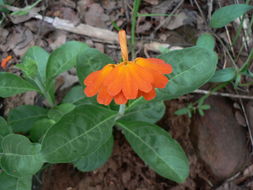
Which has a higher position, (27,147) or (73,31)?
(73,31)

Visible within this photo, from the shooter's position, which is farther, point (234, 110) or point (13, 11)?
point (13, 11)

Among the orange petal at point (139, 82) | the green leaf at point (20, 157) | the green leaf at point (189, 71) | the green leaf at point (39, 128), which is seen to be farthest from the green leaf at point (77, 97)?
the orange petal at point (139, 82)

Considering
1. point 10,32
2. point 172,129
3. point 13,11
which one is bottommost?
point 172,129

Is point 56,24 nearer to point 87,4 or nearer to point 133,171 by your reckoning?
point 87,4

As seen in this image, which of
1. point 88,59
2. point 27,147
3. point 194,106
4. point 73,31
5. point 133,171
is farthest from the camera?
point 73,31

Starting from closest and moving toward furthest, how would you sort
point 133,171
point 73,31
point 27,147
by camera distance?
point 27,147 → point 133,171 → point 73,31

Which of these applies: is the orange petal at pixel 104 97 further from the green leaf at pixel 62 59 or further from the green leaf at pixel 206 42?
the green leaf at pixel 206 42

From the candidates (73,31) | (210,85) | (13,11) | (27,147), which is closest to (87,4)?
(73,31)
